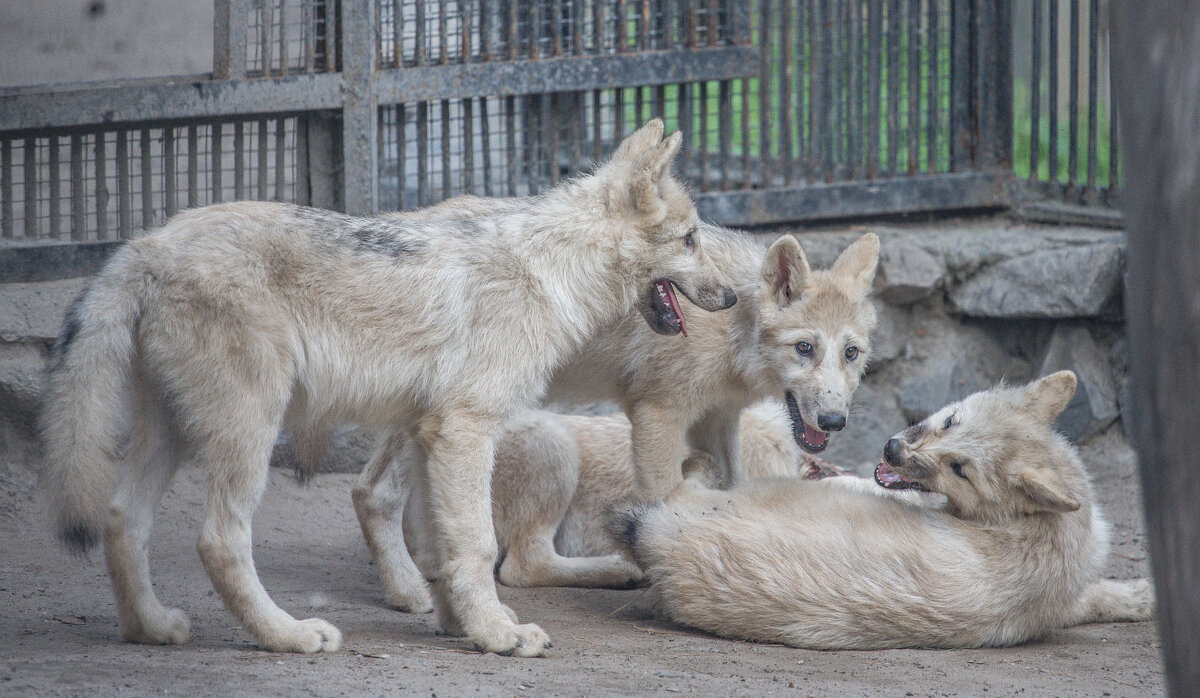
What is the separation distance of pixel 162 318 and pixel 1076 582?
3764mm

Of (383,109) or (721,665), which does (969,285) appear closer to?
(383,109)

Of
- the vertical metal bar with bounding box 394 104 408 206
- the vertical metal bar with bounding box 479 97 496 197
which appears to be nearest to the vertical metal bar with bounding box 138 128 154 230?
the vertical metal bar with bounding box 394 104 408 206

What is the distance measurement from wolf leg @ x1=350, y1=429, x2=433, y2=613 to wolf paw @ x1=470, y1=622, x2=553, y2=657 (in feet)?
3.11

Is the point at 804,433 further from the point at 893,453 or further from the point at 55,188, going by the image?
the point at 55,188

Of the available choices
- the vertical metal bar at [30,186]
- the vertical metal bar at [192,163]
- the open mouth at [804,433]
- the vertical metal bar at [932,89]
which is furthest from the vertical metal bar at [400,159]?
the vertical metal bar at [932,89]

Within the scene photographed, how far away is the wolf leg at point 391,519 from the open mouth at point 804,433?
5.95ft

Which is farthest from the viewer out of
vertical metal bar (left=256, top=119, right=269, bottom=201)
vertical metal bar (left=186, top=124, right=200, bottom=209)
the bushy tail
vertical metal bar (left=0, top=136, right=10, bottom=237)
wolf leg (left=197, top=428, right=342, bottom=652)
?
vertical metal bar (left=256, top=119, right=269, bottom=201)

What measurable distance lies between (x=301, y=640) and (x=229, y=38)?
394 cm

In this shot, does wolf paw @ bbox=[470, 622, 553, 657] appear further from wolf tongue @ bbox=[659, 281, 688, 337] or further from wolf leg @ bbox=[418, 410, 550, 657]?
wolf tongue @ bbox=[659, 281, 688, 337]

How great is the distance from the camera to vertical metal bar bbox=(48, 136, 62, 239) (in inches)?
254

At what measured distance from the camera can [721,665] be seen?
4.28 m

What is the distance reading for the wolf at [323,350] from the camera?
405 centimetres

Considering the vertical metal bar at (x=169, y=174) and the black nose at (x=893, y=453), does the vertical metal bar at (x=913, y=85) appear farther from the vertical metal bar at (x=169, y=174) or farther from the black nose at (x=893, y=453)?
the vertical metal bar at (x=169, y=174)

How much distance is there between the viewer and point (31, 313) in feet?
20.3
